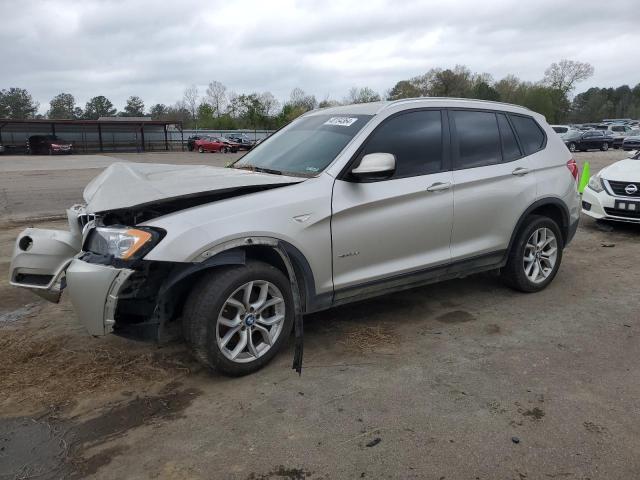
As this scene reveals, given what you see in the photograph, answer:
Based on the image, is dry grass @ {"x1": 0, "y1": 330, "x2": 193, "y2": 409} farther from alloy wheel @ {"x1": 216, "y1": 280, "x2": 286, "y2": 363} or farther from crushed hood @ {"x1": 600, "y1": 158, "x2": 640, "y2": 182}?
crushed hood @ {"x1": 600, "y1": 158, "x2": 640, "y2": 182}

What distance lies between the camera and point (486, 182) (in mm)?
4578

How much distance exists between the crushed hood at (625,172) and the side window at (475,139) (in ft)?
13.8

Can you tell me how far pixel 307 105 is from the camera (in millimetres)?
85750

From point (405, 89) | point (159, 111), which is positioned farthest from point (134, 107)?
point (405, 89)

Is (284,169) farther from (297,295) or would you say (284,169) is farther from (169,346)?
(169,346)

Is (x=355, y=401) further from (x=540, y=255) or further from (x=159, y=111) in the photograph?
(x=159, y=111)

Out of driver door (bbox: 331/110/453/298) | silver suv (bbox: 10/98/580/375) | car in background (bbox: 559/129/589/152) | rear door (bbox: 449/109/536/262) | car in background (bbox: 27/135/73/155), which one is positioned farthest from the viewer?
car in background (bbox: 27/135/73/155)

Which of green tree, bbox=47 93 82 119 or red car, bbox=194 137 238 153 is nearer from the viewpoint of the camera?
red car, bbox=194 137 238 153

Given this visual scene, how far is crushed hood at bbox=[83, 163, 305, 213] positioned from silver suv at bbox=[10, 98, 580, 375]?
0.02m

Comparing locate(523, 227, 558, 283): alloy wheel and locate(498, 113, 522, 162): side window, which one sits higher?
locate(498, 113, 522, 162): side window

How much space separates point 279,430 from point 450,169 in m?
2.58

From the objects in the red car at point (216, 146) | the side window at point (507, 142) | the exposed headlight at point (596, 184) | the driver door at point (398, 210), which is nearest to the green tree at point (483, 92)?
the red car at point (216, 146)

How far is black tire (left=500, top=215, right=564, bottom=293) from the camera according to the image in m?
4.93

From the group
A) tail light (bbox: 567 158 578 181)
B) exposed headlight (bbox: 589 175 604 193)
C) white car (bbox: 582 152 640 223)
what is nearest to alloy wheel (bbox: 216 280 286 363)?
tail light (bbox: 567 158 578 181)
